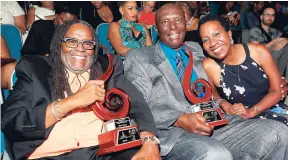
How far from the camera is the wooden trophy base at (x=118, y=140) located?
1738 millimetres

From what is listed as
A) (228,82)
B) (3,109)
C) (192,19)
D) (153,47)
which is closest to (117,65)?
(153,47)

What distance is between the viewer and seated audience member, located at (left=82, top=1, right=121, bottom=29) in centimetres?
475

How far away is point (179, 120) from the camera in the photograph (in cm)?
224

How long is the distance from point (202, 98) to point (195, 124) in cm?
20

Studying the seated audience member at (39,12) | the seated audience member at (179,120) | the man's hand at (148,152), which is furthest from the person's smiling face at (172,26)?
the seated audience member at (39,12)

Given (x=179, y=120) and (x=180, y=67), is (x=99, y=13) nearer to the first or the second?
(x=180, y=67)

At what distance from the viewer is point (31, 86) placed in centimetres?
192

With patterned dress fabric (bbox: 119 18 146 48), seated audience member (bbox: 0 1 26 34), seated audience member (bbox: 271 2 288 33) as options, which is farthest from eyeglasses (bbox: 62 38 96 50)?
seated audience member (bbox: 271 2 288 33)

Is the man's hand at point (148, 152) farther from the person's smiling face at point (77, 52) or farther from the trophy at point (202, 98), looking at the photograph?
the person's smiling face at point (77, 52)

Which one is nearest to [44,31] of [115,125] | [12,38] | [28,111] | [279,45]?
[12,38]

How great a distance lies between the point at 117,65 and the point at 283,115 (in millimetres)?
1395

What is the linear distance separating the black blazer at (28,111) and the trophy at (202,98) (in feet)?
1.07

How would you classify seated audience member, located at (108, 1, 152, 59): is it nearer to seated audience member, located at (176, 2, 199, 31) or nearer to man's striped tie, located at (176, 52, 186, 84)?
seated audience member, located at (176, 2, 199, 31)

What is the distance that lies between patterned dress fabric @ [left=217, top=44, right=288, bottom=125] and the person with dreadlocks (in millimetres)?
807
